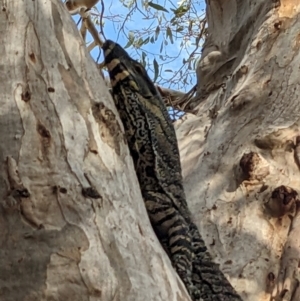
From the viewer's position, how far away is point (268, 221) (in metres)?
3.65

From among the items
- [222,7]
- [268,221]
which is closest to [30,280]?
[268,221]

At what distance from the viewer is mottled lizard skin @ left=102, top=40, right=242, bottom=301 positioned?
9.58 feet

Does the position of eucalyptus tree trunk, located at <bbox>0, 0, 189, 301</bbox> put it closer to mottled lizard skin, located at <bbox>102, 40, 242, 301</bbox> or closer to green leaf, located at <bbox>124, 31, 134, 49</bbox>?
mottled lizard skin, located at <bbox>102, 40, 242, 301</bbox>

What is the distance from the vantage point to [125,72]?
3326 mm

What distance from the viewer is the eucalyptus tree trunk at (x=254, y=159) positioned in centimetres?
346

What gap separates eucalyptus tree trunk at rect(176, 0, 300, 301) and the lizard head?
2.56 feet

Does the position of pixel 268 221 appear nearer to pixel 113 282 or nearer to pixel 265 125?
pixel 265 125

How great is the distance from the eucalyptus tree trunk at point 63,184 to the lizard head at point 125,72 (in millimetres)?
577

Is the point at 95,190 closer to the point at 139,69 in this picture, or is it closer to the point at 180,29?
the point at 139,69

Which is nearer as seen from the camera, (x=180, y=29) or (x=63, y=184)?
(x=63, y=184)

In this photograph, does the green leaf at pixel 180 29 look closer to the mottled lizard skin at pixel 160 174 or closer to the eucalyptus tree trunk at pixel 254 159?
the eucalyptus tree trunk at pixel 254 159

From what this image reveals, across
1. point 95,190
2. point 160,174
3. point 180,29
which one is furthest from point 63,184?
point 180,29

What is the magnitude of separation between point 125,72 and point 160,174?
52cm

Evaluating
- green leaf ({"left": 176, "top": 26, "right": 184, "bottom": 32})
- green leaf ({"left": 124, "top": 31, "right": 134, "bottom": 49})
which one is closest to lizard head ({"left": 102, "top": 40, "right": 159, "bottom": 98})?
green leaf ({"left": 124, "top": 31, "right": 134, "bottom": 49})
